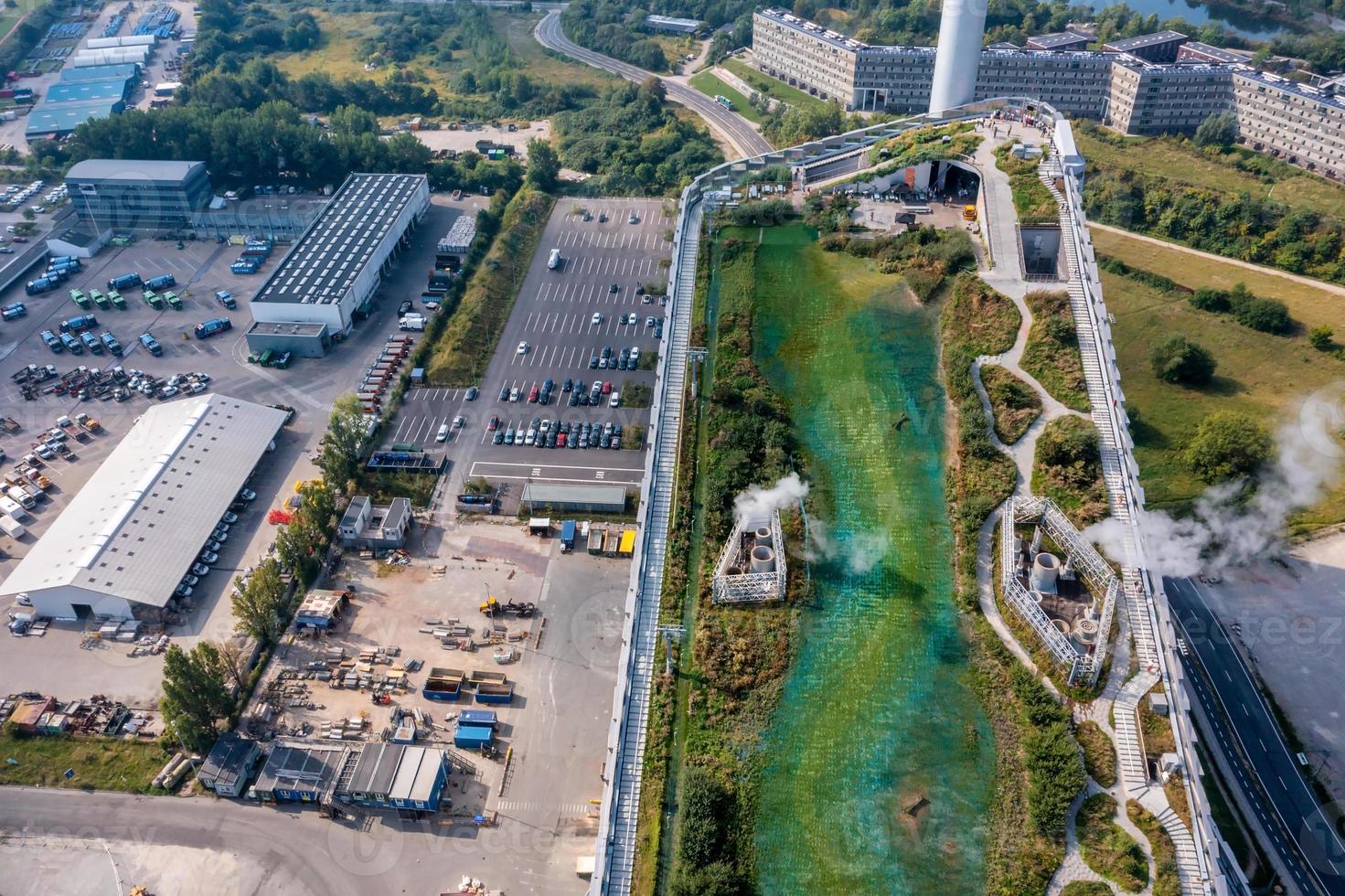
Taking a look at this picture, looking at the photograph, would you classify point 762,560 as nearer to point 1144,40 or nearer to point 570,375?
point 570,375

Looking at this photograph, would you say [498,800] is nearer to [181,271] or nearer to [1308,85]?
[181,271]

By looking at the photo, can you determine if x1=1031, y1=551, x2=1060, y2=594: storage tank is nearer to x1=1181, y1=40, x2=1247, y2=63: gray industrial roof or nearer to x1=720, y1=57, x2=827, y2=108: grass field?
x1=720, y1=57, x2=827, y2=108: grass field

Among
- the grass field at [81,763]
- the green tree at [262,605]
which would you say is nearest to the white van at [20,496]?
the grass field at [81,763]

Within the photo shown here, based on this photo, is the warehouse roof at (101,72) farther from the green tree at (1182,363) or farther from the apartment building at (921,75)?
the green tree at (1182,363)

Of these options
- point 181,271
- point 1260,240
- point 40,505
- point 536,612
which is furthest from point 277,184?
point 1260,240

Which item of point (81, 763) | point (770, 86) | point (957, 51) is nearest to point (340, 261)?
point (81, 763)

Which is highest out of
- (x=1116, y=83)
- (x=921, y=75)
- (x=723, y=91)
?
(x=1116, y=83)

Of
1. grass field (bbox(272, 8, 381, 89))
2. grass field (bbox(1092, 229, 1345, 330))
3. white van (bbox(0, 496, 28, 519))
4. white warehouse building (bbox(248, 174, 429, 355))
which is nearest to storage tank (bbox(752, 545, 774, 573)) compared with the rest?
white warehouse building (bbox(248, 174, 429, 355))
